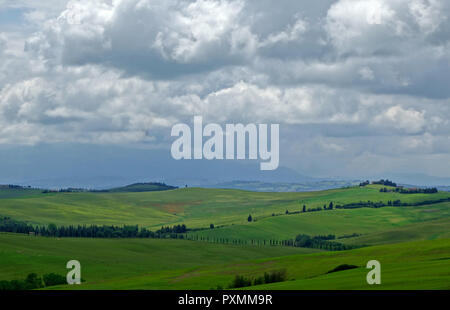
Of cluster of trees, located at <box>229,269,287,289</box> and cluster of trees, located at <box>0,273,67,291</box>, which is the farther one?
cluster of trees, located at <box>0,273,67,291</box>

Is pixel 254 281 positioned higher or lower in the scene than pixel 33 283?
higher

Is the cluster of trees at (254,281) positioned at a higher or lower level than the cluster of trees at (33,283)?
higher

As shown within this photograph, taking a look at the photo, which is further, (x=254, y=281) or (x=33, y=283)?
(x=33, y=283)

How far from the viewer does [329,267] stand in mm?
127188

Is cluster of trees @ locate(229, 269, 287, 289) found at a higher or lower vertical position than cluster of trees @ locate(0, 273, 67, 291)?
higher

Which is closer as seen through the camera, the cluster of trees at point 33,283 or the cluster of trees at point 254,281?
the cluster of trees at point 254,281
